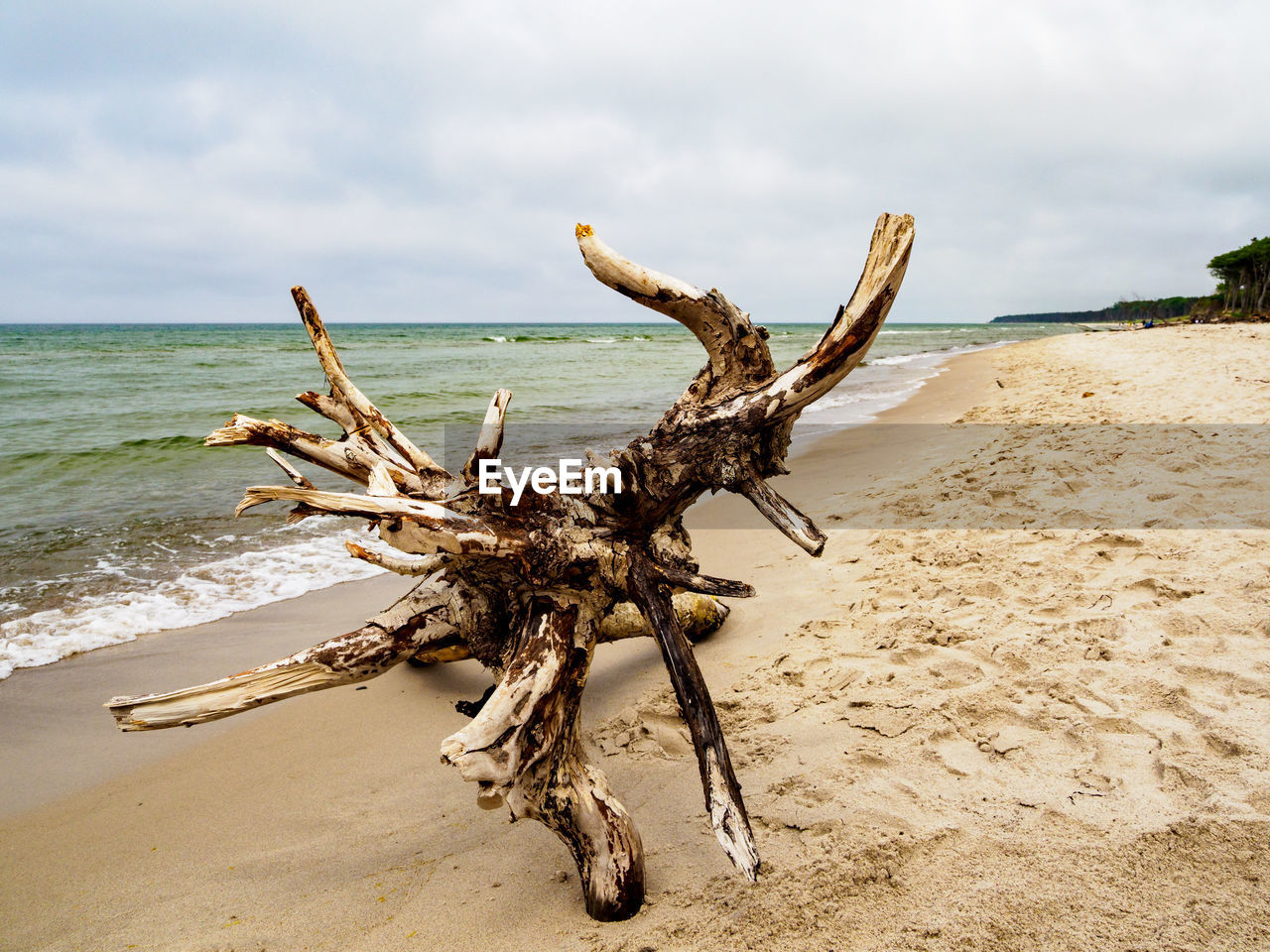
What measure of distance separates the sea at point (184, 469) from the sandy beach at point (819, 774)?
2.28 ft

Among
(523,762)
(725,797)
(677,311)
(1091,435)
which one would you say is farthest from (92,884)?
(1091,435)

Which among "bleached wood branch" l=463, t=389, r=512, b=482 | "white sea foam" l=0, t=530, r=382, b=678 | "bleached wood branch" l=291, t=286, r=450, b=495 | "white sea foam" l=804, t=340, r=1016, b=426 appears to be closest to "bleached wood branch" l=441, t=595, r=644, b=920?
"bleached wood branch" l=463, t=389, r=512, b=482

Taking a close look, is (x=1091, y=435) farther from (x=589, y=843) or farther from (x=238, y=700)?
(x=238, y=700)

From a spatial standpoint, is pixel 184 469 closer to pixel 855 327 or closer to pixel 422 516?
pixel 422 516

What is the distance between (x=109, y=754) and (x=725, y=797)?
2895mm

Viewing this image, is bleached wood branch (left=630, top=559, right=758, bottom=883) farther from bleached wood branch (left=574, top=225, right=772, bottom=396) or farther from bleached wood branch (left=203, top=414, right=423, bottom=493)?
bleached wood branch (left=203, top=414, right=423, bottom=493)

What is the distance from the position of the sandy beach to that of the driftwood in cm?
35

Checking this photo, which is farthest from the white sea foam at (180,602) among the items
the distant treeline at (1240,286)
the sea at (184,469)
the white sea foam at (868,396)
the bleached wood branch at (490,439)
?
the distant treeline at (1240,286)

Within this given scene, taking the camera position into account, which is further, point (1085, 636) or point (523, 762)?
point (1085, 636)

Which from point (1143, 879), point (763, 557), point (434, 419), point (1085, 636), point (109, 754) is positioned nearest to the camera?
point (1143, 879)

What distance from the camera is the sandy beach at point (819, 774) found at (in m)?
1.83

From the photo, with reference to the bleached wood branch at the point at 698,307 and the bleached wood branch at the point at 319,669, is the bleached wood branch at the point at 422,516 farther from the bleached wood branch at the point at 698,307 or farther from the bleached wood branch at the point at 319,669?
the bleached wood branch at the point at 698,307

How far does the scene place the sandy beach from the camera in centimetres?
183

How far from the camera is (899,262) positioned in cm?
204
